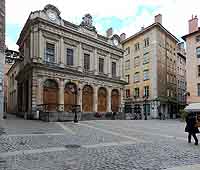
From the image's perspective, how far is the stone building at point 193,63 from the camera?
37.1 meters

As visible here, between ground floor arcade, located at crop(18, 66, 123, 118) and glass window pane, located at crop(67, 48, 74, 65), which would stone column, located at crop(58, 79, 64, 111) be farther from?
glass window pane, located at crop(67, 48, 74, 65)

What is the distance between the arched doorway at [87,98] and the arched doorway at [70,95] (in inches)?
58.3

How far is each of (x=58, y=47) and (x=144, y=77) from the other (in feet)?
73.9

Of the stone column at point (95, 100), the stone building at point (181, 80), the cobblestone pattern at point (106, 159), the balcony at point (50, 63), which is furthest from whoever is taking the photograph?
the stone building at point (181, 80)

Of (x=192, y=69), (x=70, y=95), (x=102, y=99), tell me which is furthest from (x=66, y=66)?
(x=192, y=69)

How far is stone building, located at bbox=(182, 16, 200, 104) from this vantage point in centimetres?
3713

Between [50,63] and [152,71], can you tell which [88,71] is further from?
[152,71]

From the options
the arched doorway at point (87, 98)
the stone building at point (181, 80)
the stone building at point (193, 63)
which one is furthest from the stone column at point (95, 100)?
the stone building at point (181, 80)

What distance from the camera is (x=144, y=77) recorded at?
4781 centimetres

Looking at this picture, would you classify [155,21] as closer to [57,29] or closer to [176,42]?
[176,42]

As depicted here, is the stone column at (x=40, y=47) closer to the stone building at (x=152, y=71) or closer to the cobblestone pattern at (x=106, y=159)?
the cobblestone pattern at (x=106, y=159)

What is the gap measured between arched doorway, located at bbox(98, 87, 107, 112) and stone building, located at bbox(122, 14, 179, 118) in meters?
11.2

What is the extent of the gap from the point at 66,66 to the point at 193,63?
19536 mm

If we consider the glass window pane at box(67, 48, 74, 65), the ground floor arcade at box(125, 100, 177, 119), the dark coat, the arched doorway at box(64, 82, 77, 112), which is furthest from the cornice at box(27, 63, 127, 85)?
the dark coat
